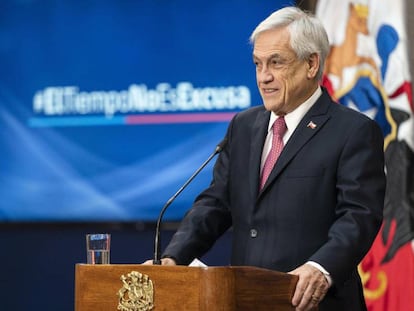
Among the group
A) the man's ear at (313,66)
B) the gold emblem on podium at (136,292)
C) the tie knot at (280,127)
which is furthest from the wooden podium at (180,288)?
the man's ear at (313,66)

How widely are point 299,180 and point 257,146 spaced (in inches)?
8.4

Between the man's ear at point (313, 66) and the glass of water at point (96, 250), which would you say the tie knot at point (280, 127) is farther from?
the glass of water at point (96, 250)

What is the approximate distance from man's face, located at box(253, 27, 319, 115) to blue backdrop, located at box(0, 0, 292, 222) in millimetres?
1715

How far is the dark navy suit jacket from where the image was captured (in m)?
2.81

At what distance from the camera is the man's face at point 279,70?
2.99 m

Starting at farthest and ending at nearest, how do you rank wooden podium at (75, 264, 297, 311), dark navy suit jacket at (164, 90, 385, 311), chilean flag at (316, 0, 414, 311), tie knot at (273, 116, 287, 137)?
chilean flag at (316, 0, 414, 311)
tie knot at (273, 116, 287, 137)
dark navy suit jacket at (164, 90, 385, 311)
wooden podium at (75, 264, 297, 311)

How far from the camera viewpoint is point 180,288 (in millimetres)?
2523

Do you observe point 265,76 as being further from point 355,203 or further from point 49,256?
point 49,256

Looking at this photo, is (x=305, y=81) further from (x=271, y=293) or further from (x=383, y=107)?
(x=383, y=107)

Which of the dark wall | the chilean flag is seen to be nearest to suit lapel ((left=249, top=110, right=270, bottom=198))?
the chilean flag

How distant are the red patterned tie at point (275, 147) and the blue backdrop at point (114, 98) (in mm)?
1678

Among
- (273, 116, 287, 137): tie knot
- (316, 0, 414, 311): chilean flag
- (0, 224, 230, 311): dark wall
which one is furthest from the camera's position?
(0, 224, 230, 311): dark wall

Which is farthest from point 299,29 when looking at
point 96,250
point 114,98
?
point 114,98

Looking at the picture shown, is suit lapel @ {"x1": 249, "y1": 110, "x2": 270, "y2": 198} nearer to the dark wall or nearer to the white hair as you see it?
the white hair
